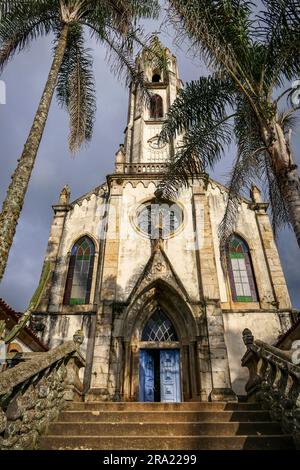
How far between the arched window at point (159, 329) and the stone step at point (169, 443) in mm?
6784

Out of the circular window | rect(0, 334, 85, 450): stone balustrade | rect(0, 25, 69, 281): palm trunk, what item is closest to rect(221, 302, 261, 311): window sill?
the circular window

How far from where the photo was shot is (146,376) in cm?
1109

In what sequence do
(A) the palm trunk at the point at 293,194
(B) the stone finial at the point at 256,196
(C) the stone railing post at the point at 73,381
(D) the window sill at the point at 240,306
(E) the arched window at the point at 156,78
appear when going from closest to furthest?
(A) the palm trunk at the point at 293,194 → (C) the stone railing post at the point at 73,381 → (D) the window sill at the point at 240,306 → (B) the stone finial at the point at 256,196 → (E) the arched window at the point at 156,78

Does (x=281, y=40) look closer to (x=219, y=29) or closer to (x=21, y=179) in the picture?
(x=219, y=29)

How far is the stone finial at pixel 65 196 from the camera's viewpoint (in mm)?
15802

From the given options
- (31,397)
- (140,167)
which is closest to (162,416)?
(31,397)

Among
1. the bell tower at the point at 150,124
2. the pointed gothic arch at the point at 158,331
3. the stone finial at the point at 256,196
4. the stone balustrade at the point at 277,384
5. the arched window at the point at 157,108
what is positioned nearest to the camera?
the stone balustrade at the point at 277,384

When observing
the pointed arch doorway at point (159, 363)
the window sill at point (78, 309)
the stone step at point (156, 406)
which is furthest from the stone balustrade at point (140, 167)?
the stone step at point (156, 406)

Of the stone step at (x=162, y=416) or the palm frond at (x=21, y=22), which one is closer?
the stone step at (x=162, y=416)

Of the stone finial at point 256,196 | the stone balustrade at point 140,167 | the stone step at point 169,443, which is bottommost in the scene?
the stone step at point 169,443

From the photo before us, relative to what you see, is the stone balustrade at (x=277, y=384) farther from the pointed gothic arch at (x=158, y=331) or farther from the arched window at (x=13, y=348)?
the arched window at (x=13, y=348)

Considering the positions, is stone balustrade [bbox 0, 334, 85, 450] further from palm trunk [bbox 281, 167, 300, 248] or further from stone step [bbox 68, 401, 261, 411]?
palm trunk [bbox 281, 167, 300, 248]

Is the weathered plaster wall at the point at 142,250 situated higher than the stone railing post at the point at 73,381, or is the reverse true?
the weathered plaster wall at the point at 142,250
